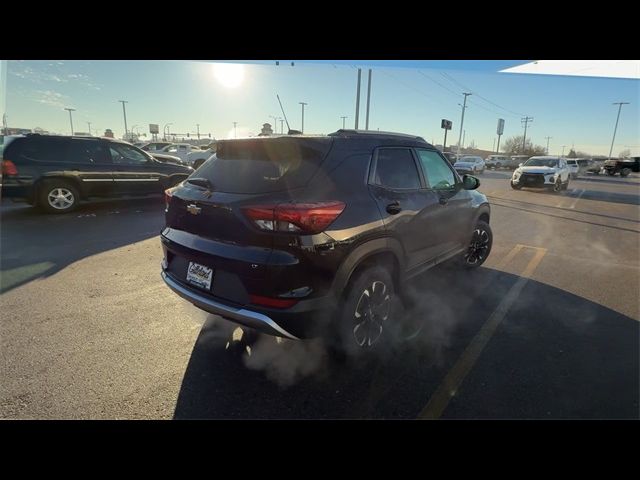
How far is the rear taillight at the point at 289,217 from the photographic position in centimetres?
232

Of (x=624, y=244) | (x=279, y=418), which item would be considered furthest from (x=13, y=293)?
(x=624, y=244)

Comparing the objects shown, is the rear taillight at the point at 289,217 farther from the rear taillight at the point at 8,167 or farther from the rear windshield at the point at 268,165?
the rear taillight at the point at 8,167

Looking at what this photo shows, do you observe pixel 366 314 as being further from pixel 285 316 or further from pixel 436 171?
pixel 436 171

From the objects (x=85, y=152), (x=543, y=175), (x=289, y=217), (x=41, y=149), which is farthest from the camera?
(x=543, y=175)

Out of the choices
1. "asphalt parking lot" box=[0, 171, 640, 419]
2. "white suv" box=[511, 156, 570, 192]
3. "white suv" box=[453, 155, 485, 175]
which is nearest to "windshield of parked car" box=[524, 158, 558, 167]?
"white suv" box=[511, 156, 570, 192]

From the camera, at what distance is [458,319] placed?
3.67m

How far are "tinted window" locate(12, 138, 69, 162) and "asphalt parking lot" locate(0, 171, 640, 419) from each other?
2.89m

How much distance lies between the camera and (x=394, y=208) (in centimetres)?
303

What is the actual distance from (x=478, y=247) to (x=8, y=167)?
8.81m

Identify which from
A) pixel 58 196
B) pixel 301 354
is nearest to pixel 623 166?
pixel 301 354

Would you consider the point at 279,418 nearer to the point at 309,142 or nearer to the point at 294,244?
the point at 294,244
